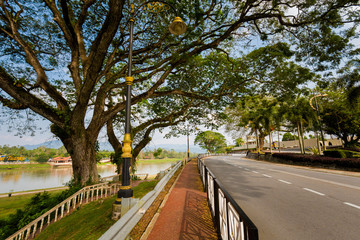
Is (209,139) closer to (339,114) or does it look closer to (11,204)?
(339,114)

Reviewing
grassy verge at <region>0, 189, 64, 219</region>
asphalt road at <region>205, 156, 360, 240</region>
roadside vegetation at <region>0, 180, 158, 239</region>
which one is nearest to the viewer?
asphalt road at <region>205, 156, 360, 240</region>

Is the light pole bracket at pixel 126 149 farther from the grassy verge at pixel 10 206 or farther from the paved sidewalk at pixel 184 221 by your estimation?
the grassy verge at pixel 10 206

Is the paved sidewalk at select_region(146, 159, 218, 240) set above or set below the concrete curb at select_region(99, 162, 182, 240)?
below

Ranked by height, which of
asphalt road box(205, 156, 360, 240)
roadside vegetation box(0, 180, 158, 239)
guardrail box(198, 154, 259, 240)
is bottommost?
roadside vegetation box(0, 180, 158, 239)

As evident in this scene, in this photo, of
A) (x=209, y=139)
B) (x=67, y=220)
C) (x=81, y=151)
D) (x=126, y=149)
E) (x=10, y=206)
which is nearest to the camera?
(x=126, y=149)

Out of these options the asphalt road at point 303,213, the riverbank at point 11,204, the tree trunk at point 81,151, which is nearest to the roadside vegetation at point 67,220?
the tree trunk at point 81,151

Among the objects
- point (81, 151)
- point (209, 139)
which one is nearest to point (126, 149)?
point (81, 151)

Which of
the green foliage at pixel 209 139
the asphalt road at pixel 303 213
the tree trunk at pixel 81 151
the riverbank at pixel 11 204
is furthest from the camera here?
the green foliage at pixel 209 139

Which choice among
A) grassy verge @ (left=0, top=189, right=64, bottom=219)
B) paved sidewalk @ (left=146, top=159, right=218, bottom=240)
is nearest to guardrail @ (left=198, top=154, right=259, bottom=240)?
paved sidewalk @ (left=146, top=159, right=218, bottom=240)

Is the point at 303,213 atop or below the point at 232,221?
below

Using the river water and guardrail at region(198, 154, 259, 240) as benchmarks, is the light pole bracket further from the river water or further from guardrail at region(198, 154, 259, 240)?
the river water

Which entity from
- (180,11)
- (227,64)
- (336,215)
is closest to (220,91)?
(227,64)

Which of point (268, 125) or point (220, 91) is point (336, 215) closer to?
point (220, 91)

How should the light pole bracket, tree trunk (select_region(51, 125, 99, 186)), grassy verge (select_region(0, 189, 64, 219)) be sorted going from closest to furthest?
the light pole bracket < tree trunk (select_region(51, 125, 99, 186)) < grassy verge (select_region(0, 189, 64, 219))
